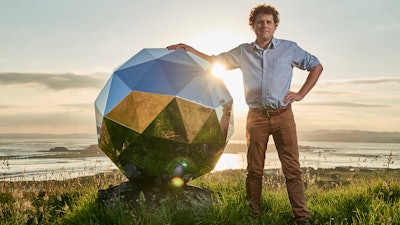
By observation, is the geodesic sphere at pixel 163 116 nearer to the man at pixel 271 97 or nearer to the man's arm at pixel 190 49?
the man's arm at pixel 190 49

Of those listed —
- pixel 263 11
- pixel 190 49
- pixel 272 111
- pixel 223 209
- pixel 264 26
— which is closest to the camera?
pixel 223 209

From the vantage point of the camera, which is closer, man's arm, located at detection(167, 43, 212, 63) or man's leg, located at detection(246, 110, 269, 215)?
man's leg, located at detection(246, 110, 269, 215)

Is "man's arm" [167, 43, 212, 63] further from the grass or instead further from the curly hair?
the grass

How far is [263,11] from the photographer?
667 centimetres

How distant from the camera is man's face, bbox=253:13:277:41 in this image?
257 inches

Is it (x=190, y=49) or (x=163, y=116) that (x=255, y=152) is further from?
(x=190, y=49)

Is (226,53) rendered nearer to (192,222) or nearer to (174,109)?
(174,109)

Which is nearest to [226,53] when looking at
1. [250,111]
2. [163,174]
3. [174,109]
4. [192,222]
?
[250,111]

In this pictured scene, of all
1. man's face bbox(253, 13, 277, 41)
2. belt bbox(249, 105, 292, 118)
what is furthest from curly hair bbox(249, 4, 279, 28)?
belt bbox(249, 105, 292, 118)

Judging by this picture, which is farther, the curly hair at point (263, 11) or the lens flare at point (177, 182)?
the curly hair at point (263, 11)

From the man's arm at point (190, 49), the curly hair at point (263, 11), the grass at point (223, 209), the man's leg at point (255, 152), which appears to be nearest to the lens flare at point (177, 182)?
the grass at point (223, 209)

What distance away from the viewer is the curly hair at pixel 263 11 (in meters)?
6.68

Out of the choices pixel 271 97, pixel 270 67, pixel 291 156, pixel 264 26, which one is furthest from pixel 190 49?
pixel 291 156

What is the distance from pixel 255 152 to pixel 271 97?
874mm
